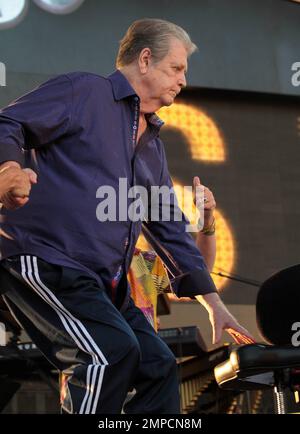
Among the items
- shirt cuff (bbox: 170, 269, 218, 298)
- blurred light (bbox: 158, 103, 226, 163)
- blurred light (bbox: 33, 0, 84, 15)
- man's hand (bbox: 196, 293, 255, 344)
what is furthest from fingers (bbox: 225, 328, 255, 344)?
blurred light (bbox: 33, 0, 84, 15)

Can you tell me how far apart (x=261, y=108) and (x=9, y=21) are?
14.5 ft

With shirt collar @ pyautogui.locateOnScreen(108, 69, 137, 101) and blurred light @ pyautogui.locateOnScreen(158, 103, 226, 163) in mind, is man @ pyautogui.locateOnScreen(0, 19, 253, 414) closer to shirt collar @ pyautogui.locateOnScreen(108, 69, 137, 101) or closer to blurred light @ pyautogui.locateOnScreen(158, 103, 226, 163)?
shirt collar @ pyautogui.locateOnScreen(108, 69, 137, 101)

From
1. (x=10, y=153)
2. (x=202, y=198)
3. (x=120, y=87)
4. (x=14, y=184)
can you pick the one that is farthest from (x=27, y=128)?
(x=202, y=198)

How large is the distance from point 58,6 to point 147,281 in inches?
370

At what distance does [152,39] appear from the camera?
2602 mm

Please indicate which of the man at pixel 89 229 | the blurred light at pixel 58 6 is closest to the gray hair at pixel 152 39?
the man at pixel 89 229

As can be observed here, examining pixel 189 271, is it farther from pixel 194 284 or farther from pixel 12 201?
pixel 12 201

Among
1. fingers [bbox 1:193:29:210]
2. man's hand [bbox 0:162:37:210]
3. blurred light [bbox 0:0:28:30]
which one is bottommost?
fingers [bbox 1:193:29:210]

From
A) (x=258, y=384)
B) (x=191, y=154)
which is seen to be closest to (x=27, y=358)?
(x=258, y=384)

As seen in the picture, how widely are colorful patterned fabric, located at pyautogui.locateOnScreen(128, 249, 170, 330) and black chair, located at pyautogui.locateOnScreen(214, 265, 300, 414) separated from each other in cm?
53

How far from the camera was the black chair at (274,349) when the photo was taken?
8.76 ft

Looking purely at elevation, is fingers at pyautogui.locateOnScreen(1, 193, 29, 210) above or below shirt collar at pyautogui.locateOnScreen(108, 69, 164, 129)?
below

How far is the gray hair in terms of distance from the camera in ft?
8.49

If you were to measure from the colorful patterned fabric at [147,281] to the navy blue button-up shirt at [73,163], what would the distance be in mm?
911
